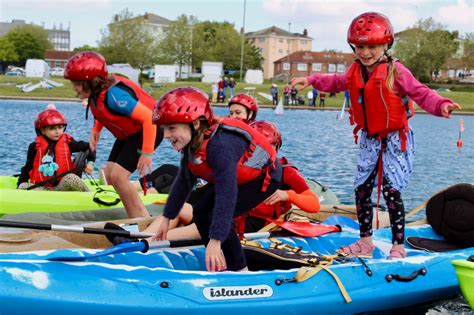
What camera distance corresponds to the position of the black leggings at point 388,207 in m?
5.85

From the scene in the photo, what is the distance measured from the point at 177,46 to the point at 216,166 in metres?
76.2

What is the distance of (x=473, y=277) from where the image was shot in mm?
5367

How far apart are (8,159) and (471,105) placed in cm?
4198

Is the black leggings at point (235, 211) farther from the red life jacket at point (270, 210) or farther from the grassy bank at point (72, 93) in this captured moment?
the grassy bank at point (72, 93)

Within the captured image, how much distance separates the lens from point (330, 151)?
21078 mm

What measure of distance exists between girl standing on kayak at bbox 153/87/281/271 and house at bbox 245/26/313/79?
101 meters

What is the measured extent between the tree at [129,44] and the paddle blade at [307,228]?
219ft

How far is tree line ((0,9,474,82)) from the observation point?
2879 inches

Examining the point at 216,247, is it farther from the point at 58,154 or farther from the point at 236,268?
the point at 58,154

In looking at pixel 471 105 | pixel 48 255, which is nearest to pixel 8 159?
pixel 48 255

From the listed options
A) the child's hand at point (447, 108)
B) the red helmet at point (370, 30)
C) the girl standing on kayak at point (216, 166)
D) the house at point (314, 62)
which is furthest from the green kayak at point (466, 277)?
the house at point (314, 62)

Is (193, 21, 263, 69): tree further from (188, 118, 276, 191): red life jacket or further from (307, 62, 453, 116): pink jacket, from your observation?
(188, 118, 276, 191): red life jacket

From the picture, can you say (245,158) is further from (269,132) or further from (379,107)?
(269,132)

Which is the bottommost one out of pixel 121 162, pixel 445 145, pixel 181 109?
pixel 445 145
